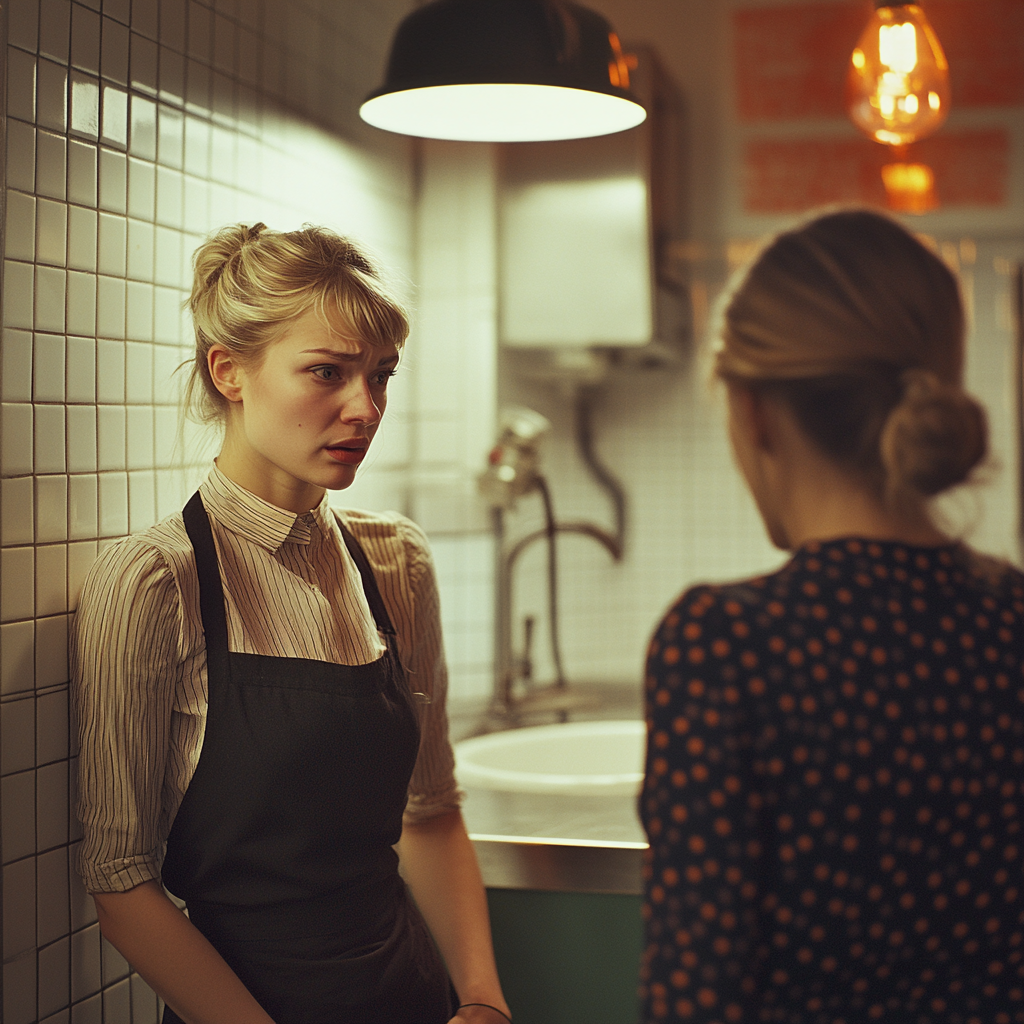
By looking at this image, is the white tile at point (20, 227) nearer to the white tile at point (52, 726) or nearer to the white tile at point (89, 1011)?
the white tile at point (52, 726)

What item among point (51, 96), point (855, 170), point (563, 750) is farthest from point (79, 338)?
point (855, 170)

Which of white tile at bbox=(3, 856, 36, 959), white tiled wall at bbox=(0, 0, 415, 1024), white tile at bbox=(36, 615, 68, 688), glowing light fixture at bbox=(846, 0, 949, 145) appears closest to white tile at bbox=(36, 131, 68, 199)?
white tiled wall at bbox=(0, 0, 415, 1024)

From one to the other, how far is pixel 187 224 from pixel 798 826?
105cm

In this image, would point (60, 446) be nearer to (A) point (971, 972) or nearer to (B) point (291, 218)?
(B) point (291, 218)

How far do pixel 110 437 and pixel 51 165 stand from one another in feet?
0.93

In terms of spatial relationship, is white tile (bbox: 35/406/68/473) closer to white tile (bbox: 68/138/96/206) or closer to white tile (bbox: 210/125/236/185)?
white tile (bbox: 68/138/96/206)

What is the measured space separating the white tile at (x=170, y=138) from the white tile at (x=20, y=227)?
275 millimetres

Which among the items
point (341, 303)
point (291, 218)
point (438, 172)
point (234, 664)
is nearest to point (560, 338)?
point (438, 172)

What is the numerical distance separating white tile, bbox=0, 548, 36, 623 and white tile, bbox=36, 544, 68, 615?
0.03 ft

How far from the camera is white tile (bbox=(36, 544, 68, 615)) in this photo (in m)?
1.15

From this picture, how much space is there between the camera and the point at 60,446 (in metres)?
1.18

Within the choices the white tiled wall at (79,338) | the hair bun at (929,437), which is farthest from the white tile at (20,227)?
the hair bun at (929,437)

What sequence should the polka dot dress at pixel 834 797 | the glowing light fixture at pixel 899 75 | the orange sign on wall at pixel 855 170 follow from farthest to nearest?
the orange sign on wall at pixel 855 170, the glowing light fixture at pixel 899 75, the polka dot dress at pixel 834 797

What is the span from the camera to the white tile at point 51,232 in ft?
3.75
